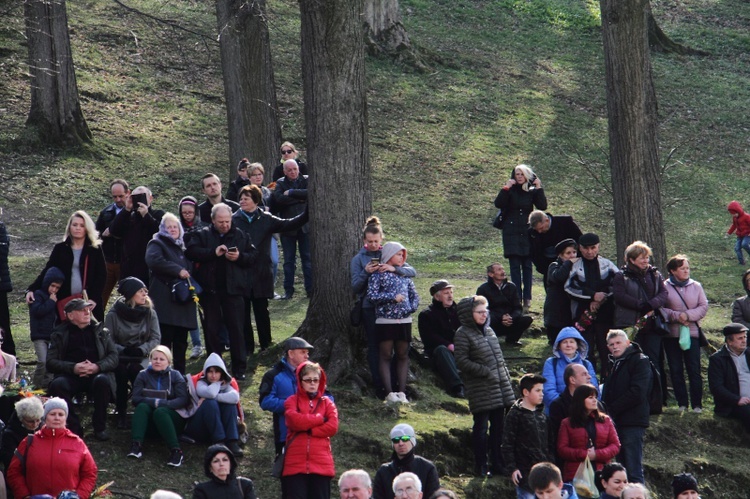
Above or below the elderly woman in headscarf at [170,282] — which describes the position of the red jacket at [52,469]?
below

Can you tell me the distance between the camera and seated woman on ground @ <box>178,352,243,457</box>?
1003cm

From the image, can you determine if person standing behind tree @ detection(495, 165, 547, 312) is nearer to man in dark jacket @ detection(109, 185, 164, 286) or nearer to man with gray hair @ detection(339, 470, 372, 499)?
man in dark jacket @ detection(109, 185, 164, 286)

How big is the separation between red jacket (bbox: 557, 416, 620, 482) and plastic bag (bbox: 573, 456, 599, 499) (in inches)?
3.0

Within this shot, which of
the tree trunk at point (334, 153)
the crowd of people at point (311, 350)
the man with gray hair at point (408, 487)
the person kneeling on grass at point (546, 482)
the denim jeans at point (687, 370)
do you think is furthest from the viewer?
the denim jeans at point (687, 370)

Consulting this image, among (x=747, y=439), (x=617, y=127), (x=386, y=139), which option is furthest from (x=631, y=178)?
(x=386, y=139)

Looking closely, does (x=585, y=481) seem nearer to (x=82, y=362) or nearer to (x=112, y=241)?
(x=82, y=362)

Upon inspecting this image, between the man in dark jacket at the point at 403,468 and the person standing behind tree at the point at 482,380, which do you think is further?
the person standing behind tree at the point at 482,380

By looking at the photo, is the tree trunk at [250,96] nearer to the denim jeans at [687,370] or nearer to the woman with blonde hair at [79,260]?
the woman with blonde hair at [79,260]

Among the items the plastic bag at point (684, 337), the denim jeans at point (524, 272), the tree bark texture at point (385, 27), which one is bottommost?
the plastic bag at point (684, 337)

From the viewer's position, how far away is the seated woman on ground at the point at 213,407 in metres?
10.0

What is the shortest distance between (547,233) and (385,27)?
16014mm

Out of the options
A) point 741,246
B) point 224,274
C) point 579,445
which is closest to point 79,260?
point 224,274

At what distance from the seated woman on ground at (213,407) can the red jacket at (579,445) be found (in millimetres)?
2857

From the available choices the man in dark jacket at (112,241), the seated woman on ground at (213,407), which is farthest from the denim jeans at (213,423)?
the man in dark jacket at (112,241)
